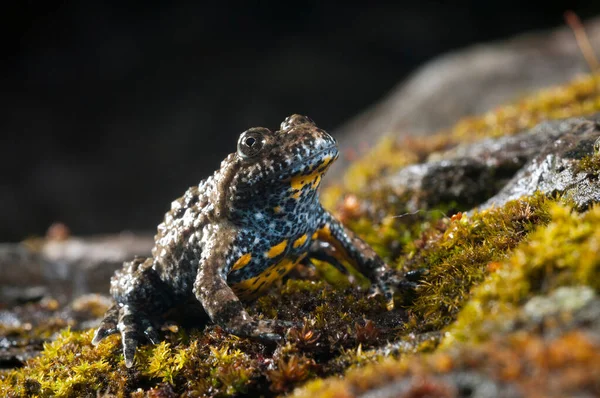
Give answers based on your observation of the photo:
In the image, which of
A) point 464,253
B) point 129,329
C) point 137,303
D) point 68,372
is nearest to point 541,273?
point 464,253

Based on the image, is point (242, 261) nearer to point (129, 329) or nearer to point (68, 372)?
point (129, 329)

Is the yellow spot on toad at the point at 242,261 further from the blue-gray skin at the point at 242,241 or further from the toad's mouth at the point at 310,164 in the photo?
the toad's mouth at the point at 310,164

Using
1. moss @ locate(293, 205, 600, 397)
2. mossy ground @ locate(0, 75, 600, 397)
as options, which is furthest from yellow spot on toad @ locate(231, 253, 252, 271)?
moss @ locate(293, 205, 600, 397)

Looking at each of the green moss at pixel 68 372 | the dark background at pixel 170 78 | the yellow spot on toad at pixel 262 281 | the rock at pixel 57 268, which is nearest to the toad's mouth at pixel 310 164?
the yellow spot on toad at pixel 262 281

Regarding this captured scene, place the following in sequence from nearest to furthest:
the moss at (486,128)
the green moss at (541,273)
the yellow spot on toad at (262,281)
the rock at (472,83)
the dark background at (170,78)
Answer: the green moss at (541,273) < the yellow spot on toad at (262,281) < the moss at (486,128) < the rock at (472,83) < the dark background at (170,78)

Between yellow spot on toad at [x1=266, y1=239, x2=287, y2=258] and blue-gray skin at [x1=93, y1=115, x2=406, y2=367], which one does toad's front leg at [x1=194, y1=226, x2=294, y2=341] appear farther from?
yellow spot on toad at [x1=266, y1=239, x2=287, y2=258]

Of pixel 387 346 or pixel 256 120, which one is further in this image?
pixel 256 120

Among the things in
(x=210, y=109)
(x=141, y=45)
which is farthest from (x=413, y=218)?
(x=141, y=45)

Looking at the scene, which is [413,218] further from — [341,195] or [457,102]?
[457,102]
